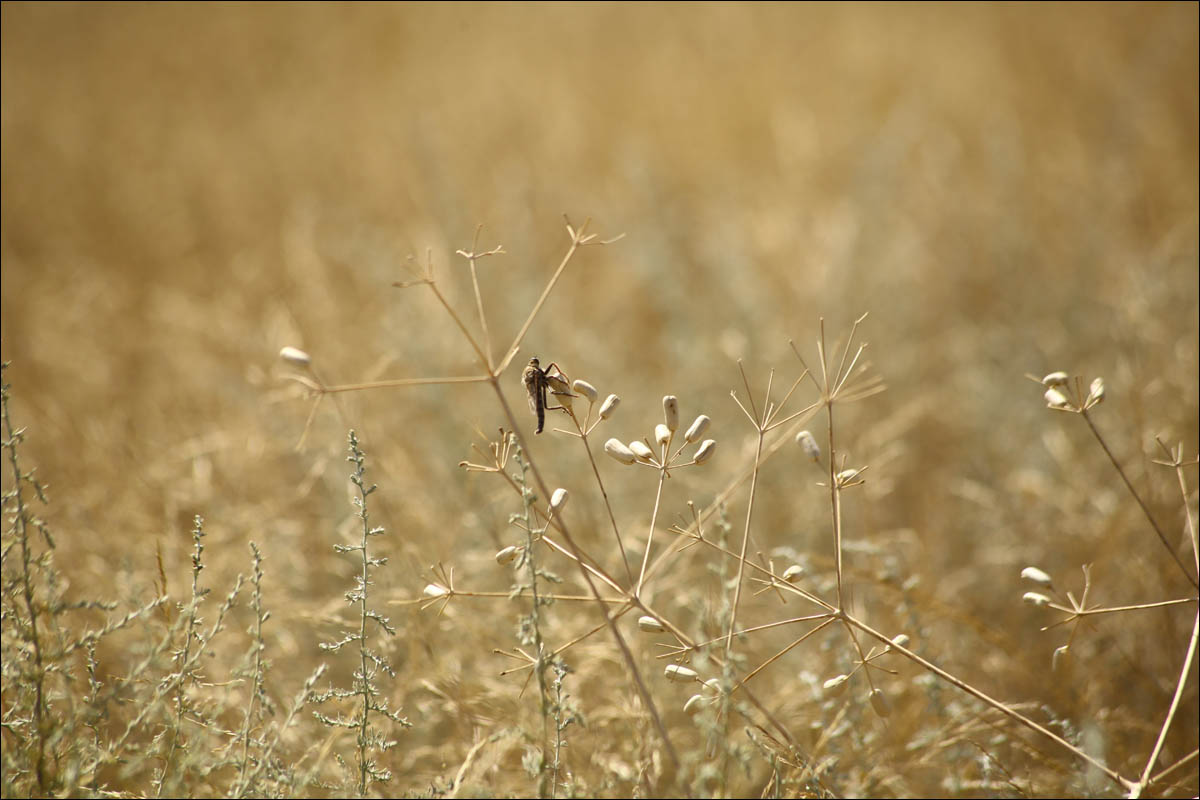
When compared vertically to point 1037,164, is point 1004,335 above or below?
below

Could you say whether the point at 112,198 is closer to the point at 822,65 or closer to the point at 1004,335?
the point at 822,65

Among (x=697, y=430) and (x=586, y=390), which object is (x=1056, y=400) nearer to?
(x=697, y=430)

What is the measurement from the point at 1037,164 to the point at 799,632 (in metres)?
2.41

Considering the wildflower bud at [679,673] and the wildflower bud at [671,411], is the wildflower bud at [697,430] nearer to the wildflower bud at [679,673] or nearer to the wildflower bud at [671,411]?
the wildflower bud at [671,411]

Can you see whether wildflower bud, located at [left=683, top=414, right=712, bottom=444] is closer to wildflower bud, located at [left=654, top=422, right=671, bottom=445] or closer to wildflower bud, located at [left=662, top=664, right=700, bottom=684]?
wildflower bud, located at [left=654, top=422, right=671, bottom=445]

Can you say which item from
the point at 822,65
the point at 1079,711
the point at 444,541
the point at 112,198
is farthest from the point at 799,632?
the point at 112,198

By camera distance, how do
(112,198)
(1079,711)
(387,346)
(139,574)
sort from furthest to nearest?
(112,198), (387,346), (139,574), (1079,711)

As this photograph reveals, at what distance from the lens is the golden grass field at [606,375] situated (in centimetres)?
123

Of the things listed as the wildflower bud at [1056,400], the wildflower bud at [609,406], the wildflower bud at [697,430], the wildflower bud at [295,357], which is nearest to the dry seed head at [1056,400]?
the wildflower bud at [1056,400]

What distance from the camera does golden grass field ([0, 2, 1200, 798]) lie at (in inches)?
48.3

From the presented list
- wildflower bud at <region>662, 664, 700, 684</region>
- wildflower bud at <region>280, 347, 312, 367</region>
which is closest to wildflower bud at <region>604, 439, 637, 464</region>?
wildflower bud at <region>662, 664, 700, 684</region>

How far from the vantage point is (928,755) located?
3.92ft

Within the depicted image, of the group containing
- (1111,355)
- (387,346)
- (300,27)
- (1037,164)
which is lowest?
(1111,355)

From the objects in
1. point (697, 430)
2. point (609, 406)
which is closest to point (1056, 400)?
point (697, 430)
